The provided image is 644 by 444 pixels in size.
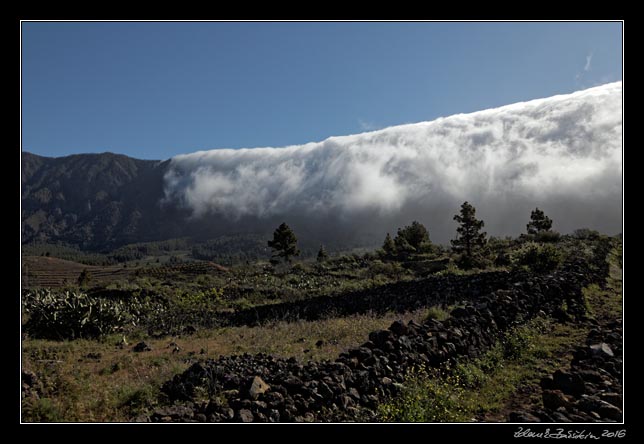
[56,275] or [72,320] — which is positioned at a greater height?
[72,320]

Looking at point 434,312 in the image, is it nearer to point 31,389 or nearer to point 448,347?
point 448,347

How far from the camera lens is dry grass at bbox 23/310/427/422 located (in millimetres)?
7410

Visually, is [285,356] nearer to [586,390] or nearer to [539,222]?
[586,390]

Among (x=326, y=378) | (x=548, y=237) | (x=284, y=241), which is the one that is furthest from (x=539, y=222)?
(x=326, y=378)

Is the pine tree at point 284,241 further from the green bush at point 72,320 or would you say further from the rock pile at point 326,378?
the rock pile at point 326,378

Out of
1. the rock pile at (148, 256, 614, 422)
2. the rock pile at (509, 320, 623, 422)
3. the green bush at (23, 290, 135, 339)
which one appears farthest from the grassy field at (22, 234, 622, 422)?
the green bush at (23, 290, 135, 339)

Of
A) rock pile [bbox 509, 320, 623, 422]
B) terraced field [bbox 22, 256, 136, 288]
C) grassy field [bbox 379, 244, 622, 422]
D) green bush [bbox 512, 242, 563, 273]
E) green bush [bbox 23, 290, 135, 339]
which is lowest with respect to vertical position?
terraced field [bbox 22, 256, 136, 288]

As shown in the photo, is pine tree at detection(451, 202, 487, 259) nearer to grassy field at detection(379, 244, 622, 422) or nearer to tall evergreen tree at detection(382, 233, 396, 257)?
tall evergreen tree at detection(382, 233, 396, 257)

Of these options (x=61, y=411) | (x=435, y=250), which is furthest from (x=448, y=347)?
(x=435, y=250)

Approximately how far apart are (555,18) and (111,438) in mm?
8493

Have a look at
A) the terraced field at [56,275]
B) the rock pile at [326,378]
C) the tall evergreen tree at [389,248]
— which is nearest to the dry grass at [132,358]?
the rock pile at [326,378]

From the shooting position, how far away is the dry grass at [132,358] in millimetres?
7410

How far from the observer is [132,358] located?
40.1 ft

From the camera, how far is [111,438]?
16.1 feet
